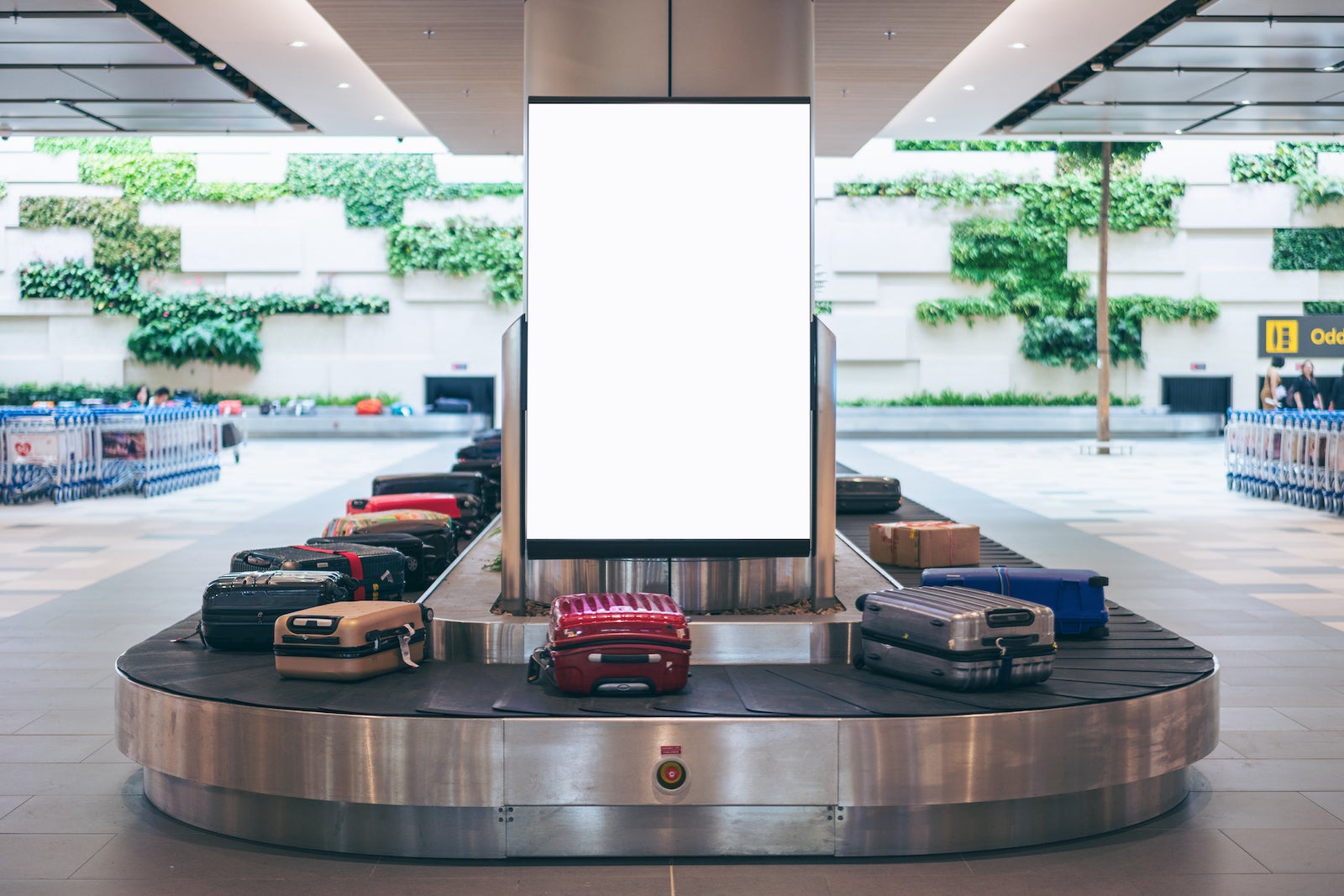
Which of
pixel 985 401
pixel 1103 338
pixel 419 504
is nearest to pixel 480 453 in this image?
pixel 419 504

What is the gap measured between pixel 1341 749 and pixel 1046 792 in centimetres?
166

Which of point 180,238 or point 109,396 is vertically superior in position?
point 180,238

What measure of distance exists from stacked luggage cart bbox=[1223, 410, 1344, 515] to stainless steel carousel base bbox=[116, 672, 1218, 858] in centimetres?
1033

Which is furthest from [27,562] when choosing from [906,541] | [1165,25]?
[1165,25]

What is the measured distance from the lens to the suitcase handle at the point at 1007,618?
13.9 ft

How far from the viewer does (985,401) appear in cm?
2744

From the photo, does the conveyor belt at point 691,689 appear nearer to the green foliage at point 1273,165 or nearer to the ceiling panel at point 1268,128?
the ceiling panel at point 1268,128

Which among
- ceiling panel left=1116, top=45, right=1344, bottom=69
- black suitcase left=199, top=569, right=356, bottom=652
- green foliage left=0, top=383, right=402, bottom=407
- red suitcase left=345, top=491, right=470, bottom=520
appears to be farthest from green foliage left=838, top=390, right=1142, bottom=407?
black suitcase left=199, top=569, right=356, bottom=652

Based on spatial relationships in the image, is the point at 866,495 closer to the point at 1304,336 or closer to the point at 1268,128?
the point at 1268,128

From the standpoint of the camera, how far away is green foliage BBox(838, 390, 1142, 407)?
27344 millimetres

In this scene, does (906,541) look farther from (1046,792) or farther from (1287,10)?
Answer: (1287,10)

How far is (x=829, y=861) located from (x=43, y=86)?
12910 millimetres

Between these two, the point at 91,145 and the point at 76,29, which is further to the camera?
the point at 91,145

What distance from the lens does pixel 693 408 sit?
16.2 ft
